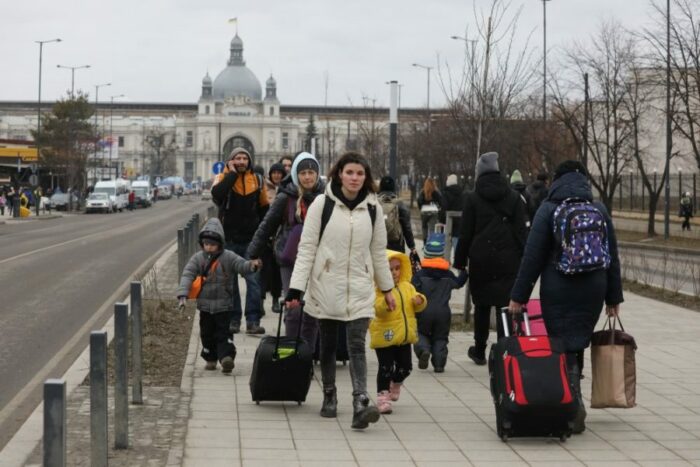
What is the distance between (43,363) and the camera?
12148 millimetres

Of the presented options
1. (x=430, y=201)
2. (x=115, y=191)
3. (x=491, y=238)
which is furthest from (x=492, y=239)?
(x=115, y=191)

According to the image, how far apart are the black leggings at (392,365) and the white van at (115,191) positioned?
7256 centimetres

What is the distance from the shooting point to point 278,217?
11391 mm

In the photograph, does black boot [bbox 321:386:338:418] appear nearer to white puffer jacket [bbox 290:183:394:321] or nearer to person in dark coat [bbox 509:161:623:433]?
white puffer jacket [bbox 290:183:394:321]

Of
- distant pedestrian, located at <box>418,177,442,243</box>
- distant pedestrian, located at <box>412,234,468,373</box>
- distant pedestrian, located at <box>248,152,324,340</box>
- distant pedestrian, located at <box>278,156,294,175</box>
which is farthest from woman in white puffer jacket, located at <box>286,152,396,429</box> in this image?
distant pedestrian, located at <box>418,177,442,243</box>

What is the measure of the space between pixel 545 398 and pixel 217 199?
6.25 metres

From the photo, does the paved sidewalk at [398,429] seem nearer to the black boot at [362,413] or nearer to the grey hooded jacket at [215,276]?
the black boot at [362,413]

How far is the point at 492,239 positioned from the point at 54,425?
20.6 ft

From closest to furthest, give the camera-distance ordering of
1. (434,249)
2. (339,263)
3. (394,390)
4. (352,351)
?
(339,263) → (352,351) → (394,390) → (434,249)

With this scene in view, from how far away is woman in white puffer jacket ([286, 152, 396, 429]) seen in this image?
28.5ft

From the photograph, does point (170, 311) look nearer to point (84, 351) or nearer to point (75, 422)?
point (84, 351)

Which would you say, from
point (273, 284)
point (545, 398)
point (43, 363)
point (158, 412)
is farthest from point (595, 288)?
point (273, 284)

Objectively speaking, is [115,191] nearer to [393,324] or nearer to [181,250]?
[181,250]

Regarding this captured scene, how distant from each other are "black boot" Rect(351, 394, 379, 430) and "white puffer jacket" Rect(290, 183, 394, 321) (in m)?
0.54
